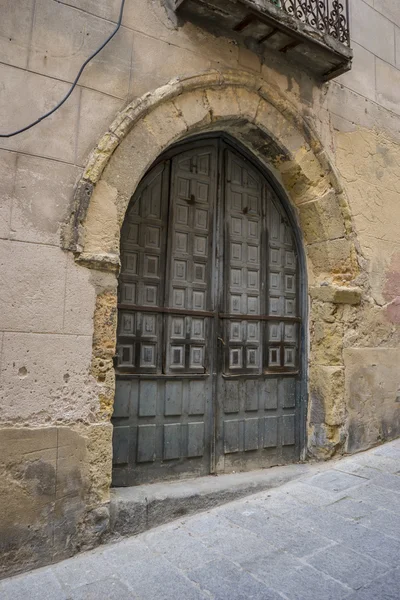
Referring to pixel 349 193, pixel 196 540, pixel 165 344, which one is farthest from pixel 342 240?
pixel 196 540

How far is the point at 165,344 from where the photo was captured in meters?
3.52

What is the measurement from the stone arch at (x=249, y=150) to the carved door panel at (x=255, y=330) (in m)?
0.21

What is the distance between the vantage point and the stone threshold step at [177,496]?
2.94m

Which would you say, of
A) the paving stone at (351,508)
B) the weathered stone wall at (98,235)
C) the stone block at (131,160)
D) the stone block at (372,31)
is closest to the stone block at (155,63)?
the weathered stone wall at (98,235)

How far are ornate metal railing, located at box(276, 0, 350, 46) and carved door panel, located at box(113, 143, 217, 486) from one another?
1.49 meters

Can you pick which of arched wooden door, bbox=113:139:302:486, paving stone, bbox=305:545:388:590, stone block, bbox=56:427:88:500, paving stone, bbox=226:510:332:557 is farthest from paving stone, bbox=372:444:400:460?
stone block, bbox=56:427:88:500

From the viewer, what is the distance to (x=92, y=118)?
9.96 feet

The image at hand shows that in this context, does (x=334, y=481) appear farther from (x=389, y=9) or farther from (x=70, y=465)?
(x=389, y=9)

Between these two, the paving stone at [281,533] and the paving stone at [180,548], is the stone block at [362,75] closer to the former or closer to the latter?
the paving stone at [281,533]

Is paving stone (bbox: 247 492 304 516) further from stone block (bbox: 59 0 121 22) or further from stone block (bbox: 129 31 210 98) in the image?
stone block (bbox: 59 0 121 22)

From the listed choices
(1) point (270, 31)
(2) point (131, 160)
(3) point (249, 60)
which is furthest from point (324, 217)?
(2) point (131, 160)

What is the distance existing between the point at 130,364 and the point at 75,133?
161cm

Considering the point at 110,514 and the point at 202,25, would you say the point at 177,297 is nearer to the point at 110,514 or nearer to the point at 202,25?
the point at 110,514

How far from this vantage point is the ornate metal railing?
394 centimetres
